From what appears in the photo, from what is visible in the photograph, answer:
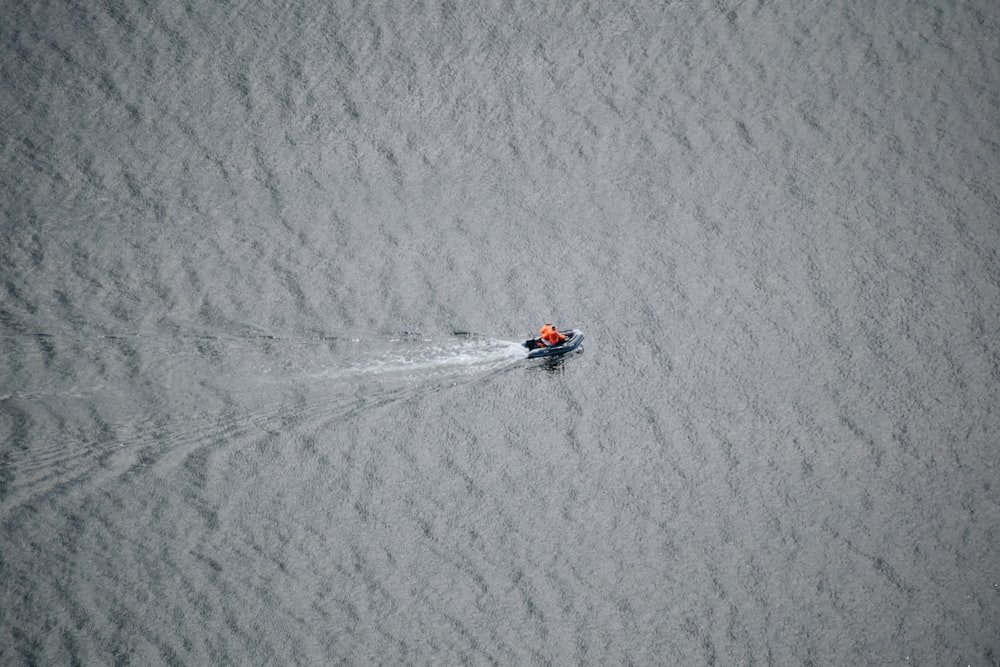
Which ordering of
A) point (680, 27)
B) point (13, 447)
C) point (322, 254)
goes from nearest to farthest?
point (13, 447) → point (322, 254) → point (680, 27)

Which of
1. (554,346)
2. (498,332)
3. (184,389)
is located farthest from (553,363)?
(184,389)

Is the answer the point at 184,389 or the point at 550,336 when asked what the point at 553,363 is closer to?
the point at 550,336

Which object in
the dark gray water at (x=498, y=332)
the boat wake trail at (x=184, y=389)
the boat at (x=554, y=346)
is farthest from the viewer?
the boat at (x=554, y=346)

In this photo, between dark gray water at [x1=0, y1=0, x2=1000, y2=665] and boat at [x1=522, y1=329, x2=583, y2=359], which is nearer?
dark gray water at [x1=0, y1=0, x2=1000, y2=665]

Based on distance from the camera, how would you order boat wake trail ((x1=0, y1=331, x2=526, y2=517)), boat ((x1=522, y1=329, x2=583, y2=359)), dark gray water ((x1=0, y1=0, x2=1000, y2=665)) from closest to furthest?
dark gray water ((x1=0, y1=0, x2=1000, y2=665)), boat wake trail ((x1=0, y1=331, x2=526, y2=517)), boat ((x1=522, y1=329, x2=583, y2=359))

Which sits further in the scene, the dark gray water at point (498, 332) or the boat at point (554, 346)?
the boat at point (554, 346)

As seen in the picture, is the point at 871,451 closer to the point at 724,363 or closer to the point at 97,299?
the point at 724,363

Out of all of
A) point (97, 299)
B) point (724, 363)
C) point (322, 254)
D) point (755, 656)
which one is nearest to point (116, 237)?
point (97, 299)
